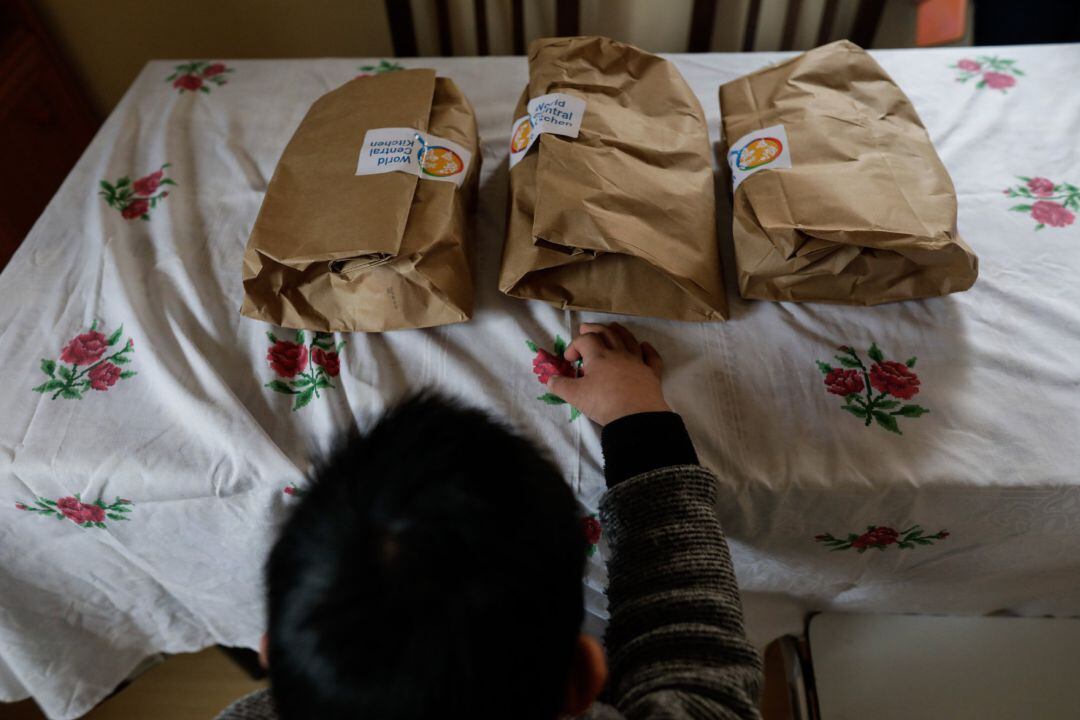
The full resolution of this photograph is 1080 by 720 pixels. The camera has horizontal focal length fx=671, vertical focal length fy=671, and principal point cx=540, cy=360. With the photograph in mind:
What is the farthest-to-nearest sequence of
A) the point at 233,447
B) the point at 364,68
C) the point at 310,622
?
the point at 364,68
the point at 233,447
the point at 310,622

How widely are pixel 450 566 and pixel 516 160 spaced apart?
0.45m

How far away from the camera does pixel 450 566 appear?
0.35 m

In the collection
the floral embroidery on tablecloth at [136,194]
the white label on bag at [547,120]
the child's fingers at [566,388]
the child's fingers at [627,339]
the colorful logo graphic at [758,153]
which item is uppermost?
the white label on bag at [547,120]

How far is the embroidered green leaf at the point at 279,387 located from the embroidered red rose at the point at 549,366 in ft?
0.75

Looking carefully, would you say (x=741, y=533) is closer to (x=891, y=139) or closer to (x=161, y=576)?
(x=891, y=139)

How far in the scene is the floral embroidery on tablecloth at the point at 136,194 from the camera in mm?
771

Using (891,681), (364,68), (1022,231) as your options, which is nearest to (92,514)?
(364,68)

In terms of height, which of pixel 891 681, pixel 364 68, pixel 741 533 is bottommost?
pixel 891 681

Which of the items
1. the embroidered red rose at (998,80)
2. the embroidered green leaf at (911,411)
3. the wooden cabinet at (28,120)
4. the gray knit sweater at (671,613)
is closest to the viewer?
the gray knit sweater at (671,613)

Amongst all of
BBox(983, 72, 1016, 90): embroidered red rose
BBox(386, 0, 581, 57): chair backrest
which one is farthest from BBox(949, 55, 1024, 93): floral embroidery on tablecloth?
BBox(386, 0, 581, 57): chair backrest

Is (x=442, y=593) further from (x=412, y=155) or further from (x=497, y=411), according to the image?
(x=412, y=155)

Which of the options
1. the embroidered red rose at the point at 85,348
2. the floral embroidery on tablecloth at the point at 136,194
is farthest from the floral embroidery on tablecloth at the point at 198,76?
the embroidered red rose at the point at 85,348

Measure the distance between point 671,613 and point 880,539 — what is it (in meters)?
0.23

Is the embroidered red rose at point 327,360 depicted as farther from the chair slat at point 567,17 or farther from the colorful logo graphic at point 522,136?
the chair slat at point 567,17
